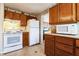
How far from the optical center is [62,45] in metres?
2.22

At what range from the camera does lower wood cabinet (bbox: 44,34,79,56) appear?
1927 mm

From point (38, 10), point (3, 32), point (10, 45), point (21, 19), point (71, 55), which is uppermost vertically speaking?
point (38, 10)

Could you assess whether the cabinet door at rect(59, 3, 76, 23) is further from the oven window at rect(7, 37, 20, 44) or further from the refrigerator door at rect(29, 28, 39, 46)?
the oven window at rect(7, 37, 20, 44)

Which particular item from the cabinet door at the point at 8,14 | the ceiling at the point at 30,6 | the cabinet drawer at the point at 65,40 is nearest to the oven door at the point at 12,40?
the cabinet door at the point at 8,14

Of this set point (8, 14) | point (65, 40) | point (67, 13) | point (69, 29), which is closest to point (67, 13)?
point (67, 13)

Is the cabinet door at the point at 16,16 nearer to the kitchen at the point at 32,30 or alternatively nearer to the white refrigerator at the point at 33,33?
the kitchen at the point at 32,30

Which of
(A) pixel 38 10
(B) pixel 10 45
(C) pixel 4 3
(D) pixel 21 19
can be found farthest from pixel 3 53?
(A) pixel 38 10

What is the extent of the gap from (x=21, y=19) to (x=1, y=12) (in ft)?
1.06

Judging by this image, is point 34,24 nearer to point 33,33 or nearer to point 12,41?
point 33,33

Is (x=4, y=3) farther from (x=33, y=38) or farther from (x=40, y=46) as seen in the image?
(x=40, y=46)

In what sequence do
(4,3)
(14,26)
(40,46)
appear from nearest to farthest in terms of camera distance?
(4,3) < (14,26) < (40,46)

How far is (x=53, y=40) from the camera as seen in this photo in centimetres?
256

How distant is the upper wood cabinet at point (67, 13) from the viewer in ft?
7.11

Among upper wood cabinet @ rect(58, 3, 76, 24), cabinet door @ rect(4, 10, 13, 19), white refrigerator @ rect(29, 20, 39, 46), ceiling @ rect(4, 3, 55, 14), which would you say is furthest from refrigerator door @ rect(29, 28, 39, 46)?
upper wood cabinet @ rect(58, 3, 76, 24)
